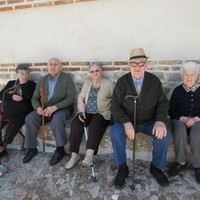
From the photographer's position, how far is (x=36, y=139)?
131 inches

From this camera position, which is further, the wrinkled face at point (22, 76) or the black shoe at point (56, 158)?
the wrinkled face at point (22, 76)

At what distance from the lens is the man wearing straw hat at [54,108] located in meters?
3.12

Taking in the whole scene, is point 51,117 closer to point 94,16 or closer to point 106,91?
point 106,91

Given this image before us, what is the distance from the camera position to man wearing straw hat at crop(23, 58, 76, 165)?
312cm

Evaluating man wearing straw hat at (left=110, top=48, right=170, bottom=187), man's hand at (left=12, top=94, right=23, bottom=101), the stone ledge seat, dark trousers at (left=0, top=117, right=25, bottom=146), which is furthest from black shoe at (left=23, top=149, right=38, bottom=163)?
man wearing straw hat at (left=110, top=48, right=170, bottom=187)

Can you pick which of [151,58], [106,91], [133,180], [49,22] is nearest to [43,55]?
[49,22]

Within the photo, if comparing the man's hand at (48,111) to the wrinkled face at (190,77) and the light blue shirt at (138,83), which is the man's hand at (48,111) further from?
the wrinkled face at (190,77)

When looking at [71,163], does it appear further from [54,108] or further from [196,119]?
[196,119]

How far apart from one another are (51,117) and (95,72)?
91cm

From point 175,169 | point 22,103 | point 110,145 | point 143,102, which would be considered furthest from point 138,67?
point 22,103

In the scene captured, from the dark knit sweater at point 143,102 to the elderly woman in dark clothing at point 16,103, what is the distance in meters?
1.51

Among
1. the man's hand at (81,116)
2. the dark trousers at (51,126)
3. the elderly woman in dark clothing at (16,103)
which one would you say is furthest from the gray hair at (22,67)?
the man's hand at (81,116)

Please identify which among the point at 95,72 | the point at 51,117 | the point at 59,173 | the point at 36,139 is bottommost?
the point at 59,173

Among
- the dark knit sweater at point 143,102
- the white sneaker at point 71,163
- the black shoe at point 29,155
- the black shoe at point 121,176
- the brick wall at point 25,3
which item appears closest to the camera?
the black shoe at point 121,176
